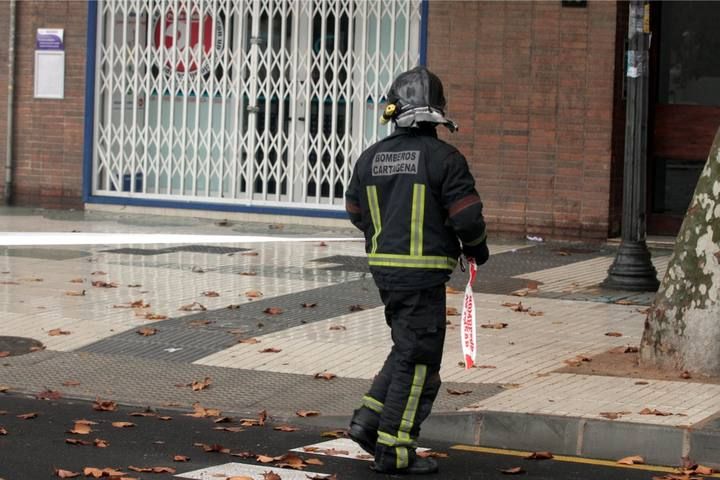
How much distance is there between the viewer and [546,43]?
17.1m

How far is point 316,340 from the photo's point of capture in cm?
1076

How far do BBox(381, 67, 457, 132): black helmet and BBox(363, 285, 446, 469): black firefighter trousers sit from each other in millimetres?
808

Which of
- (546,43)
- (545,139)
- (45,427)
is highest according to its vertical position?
(546,43)

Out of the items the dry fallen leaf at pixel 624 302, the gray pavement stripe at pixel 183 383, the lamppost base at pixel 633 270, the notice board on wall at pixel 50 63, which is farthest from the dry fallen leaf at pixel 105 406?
the notice board on wall at pixel 50 63

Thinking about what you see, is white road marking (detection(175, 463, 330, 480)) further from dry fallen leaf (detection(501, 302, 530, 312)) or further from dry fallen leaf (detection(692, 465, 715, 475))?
dry fallen leaf (detection(501, 302, 530, 312))

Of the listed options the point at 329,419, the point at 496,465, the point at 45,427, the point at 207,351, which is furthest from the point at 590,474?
the point at 207,351

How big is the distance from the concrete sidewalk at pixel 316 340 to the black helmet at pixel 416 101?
1.79 m

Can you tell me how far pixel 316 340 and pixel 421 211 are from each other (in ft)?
12.1

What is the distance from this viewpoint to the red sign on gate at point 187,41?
62.4ft

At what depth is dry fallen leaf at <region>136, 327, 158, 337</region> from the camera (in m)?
11.0

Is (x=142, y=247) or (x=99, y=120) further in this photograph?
(x=99, y=120)

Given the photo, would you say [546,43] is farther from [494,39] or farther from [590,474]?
[590,474]

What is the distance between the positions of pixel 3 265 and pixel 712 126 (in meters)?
7.99

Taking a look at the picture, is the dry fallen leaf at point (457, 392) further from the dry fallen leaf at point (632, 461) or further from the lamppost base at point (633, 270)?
the lamppost base at point (633, 270)
